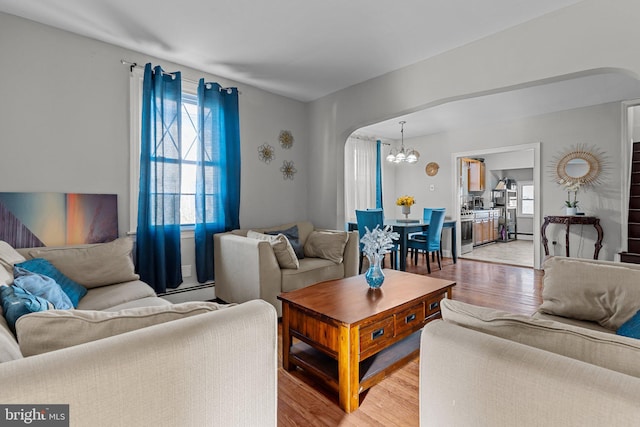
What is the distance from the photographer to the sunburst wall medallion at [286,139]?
14.1 ft

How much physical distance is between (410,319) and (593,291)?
1014 millimetres

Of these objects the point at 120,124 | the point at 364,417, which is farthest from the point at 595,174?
the point at 120,124

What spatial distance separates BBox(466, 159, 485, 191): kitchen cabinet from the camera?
777cm

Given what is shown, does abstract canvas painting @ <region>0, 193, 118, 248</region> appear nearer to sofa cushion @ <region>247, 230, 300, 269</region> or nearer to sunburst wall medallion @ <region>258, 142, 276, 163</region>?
sofa cushion @ <region>247, 230, 300, 269</region>

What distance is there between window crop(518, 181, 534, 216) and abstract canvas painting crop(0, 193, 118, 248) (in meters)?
10.3

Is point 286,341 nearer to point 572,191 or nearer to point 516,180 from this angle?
point 572,191

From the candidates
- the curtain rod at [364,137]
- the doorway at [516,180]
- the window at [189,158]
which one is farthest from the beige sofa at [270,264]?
the doorway at [516,180]

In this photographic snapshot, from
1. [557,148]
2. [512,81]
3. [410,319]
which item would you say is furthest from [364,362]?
[557,148]

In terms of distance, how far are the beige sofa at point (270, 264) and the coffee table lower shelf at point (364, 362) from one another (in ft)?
2.76

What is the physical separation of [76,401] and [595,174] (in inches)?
243

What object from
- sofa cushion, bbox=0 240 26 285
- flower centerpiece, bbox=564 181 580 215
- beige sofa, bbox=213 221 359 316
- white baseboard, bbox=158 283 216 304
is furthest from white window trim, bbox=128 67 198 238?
flower centerpiece, bbox=564 181 580 215

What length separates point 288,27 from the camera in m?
2.66

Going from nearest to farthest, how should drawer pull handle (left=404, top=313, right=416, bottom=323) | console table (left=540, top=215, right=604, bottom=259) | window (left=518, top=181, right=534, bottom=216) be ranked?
drawer pull handle (left=404, top=313, right=416, bottom=323), console table (left=540, top=215, right=604, bottom=259), window (left=518, top=181, right=534, bottom=216)

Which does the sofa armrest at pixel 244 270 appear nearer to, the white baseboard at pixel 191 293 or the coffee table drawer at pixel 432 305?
the white baseboard at pixel 191 293
